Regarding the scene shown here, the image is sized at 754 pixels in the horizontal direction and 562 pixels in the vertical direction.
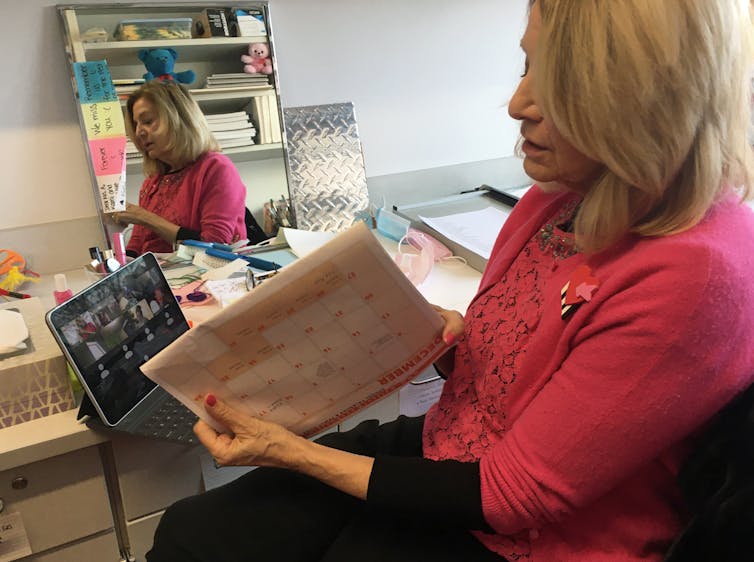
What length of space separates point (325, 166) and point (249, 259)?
0.38 meters

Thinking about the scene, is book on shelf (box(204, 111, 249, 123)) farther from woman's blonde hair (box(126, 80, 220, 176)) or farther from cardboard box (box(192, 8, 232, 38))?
cardboard box (box(192, 8, 232, 38))

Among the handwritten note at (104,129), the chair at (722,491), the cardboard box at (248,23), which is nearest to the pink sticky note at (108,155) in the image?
the handwritten note at (104,129)

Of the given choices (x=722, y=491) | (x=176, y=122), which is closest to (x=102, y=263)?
(x=176, y=122)

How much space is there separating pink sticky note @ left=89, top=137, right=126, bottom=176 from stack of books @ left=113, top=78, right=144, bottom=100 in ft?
0.33

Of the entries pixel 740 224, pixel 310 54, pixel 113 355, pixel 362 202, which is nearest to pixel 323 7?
pixel 310 54

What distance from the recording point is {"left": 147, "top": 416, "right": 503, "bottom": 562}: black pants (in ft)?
2.65

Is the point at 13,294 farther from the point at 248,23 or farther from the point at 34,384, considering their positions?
the point at 248,23

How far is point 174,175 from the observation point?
56.7 inches

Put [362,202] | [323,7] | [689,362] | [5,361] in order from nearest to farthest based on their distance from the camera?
[689,362] → [5,361] → [323,7] → [362,202]

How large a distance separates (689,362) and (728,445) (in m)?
0.11

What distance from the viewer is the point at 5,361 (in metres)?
0.87

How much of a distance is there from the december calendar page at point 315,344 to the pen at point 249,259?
654 mm

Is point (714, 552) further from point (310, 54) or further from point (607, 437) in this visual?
point (310, 54)

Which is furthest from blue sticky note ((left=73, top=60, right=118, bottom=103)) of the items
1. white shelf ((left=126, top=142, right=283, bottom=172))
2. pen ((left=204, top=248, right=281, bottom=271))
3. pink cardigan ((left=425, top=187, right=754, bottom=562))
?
pink cardigan ((left=425, top=187, right=754, bottom=562))
